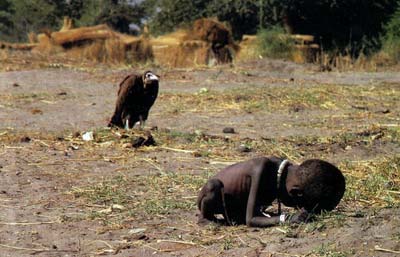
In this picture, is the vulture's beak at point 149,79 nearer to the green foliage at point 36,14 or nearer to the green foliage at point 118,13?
the green foliage at point 118,13

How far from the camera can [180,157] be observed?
8852mm

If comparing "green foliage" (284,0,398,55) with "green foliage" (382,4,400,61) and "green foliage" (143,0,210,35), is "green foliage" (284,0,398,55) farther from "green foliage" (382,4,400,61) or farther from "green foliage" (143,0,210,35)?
"green foliage" (143,0,210,35)

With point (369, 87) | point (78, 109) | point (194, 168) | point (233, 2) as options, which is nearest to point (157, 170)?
point (194, 168)

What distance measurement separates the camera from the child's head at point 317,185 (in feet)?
18.1

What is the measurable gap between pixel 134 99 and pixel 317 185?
16.7ft

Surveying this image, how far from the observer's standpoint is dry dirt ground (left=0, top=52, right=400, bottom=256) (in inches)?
216

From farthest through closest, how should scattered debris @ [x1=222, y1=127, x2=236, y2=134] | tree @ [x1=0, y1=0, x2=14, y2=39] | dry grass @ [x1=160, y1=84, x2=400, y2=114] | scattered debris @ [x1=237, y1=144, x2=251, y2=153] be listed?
tree @ [x1=0, y1=0, x2=14, y2=39]
dry grass @ [x1=160, y1=84, x2=400, y2=114]
scattered debris @ [x1=222, y1=127, x2=236, y2=134]
scattered debris @ [x1=237, y1=144, x2=251, y2=153]

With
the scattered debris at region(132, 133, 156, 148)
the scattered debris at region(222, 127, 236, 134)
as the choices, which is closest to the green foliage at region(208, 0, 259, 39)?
the scattered debris at region(222, 127, 236, 134)

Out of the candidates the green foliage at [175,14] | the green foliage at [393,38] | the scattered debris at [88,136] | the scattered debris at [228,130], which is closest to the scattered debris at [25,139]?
the scattered debris at [88,136]

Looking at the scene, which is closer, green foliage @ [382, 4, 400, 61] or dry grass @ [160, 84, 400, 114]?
dry grass @ [160, 84, 400, 114]

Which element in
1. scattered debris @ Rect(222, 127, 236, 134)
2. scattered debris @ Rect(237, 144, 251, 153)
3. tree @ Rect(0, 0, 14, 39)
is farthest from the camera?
tree @ Rect(0, 0, 14, 39)

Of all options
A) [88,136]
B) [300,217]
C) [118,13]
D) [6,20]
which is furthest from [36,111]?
[6,20]

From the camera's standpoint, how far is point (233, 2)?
3291cm

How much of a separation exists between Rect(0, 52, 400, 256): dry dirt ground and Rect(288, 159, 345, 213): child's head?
4.2 inches
